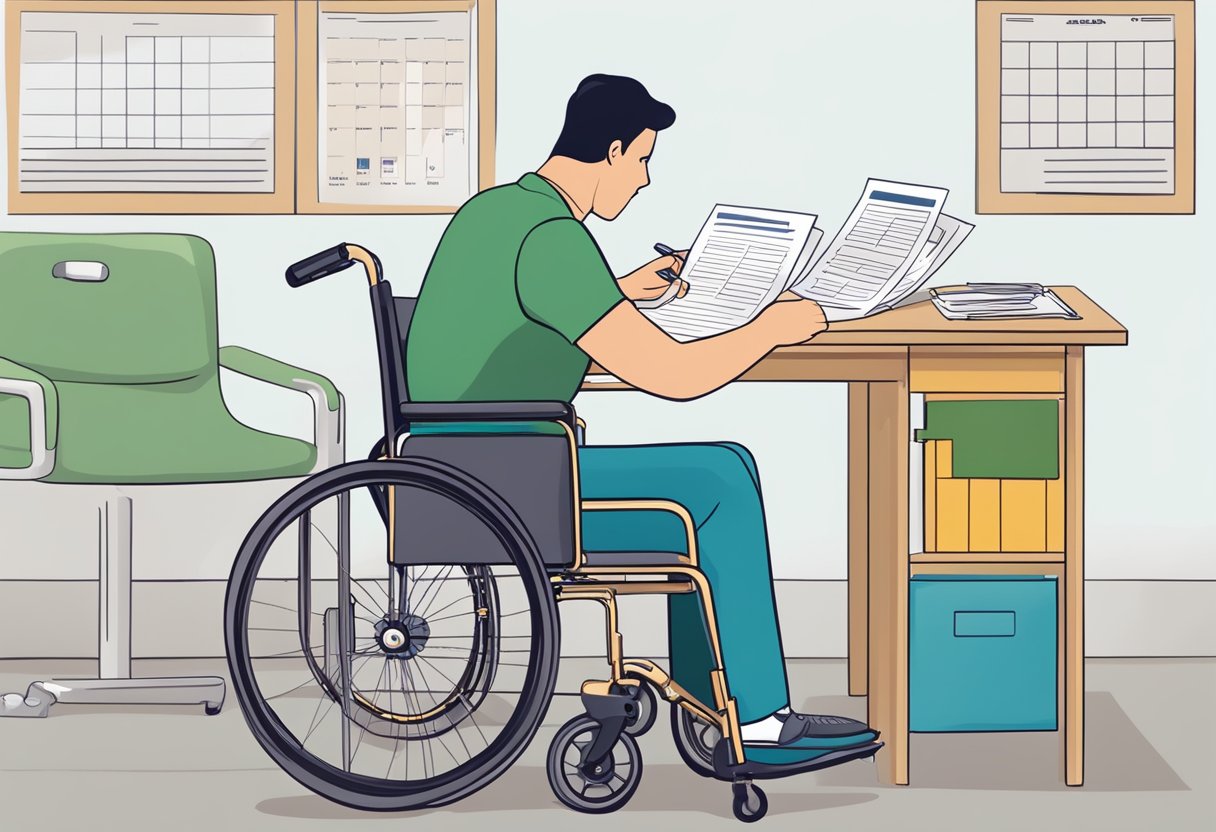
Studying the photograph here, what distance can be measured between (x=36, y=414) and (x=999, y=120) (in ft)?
7.25

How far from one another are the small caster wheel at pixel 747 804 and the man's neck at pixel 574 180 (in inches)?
38.8

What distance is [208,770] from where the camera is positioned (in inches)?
122

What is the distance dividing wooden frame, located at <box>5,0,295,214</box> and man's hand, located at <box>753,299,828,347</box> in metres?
1.53

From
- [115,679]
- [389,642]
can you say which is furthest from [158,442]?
[389,642]

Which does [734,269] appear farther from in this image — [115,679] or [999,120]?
[115,679]

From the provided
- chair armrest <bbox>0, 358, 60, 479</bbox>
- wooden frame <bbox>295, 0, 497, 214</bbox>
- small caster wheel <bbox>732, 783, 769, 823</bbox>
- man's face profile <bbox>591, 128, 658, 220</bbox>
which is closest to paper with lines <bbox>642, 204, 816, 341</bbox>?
man's face profile <bbox>591, 128, 658, 220</bbox>

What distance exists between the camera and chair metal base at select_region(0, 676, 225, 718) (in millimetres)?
3469

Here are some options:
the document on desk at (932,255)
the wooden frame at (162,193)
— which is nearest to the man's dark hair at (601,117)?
the document on desk at (932,255)

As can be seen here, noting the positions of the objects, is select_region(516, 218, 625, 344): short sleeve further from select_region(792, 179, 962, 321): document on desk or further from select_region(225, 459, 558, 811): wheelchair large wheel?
select_region(792, 179, 962, 321): document on desk

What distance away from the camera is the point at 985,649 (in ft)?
9.51

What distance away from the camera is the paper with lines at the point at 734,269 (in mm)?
2991

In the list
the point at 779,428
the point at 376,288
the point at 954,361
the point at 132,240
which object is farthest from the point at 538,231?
the point at 779,428

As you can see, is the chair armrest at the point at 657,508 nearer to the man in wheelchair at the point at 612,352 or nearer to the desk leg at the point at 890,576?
the man in wheelchair at the point at 612,352

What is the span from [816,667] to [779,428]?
0.56 m
